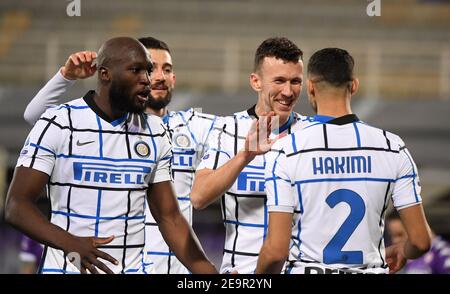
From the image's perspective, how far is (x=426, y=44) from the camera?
16844 millimetres

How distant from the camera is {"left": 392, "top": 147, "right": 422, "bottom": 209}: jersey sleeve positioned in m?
3.87

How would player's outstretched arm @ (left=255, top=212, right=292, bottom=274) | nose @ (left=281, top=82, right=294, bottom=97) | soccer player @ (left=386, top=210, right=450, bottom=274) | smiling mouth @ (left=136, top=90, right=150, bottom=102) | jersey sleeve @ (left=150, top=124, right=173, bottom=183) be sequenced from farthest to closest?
soccer player @ (left=386, top=210, right=450, bottom=274), nose @ (left=281, top=82, right=294, bottom=97), jersey sleeve @ (left=150, top=124, right=173, bottom=183), smiling mouth @ (left=136, top=90, right=150, bottom=102), player's outstretched arm @ (left=255, top=212, right=292, bottom=274)

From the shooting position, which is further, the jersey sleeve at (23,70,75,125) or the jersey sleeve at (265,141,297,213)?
the jersey sleeve at (23,70,75,125)

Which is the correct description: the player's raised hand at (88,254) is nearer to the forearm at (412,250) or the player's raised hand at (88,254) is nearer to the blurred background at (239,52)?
the forearm at (412,250)

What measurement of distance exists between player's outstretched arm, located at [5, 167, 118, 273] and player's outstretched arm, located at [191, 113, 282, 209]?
567mm

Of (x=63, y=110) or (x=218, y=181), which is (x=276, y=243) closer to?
(x=218, y=181)

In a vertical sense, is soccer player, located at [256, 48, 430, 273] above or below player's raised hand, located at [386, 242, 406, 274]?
above

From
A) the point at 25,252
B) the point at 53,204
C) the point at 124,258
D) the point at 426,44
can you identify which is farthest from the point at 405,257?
the point at 426,44

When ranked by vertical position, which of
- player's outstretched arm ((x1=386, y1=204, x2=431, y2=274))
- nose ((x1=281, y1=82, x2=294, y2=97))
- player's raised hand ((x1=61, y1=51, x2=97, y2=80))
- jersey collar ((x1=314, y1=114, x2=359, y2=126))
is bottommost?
player's outstretched arm ((x1=386, y1=204, x2=431, y2=274))

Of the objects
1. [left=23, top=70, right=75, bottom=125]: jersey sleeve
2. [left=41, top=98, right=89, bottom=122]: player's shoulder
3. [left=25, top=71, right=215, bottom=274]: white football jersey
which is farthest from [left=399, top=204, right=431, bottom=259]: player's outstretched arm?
[left=25, top=71, right=215, bottom=274]: white football jersey

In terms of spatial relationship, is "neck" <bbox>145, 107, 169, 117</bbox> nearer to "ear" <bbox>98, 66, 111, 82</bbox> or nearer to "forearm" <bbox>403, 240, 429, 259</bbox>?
"ear" <bbox>98, 66, 111, 82</bbox>

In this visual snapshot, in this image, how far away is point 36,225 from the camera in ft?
12.5

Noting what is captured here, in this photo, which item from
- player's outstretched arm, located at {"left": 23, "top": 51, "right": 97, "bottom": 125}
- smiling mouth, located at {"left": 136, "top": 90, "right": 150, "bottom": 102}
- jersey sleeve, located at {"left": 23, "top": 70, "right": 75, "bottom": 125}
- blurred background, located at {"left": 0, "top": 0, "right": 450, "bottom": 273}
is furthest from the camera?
blurred background, located at {"left": 0, "top": 0, "right": 450, "bottom": 273}
